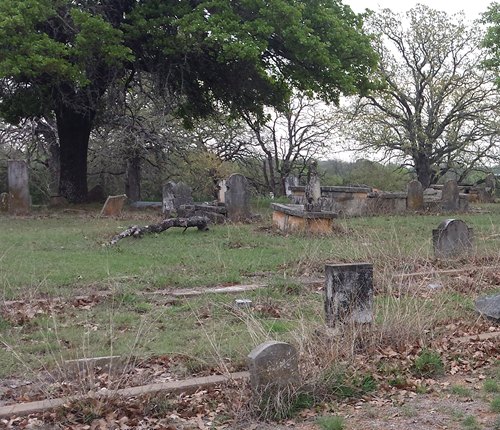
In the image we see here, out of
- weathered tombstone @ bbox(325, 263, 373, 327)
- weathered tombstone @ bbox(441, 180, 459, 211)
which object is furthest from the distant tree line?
weathered tombstone @ bbox(325, 263, 373, 327)

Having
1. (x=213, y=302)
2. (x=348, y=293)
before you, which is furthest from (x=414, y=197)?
(x=348, y=293)

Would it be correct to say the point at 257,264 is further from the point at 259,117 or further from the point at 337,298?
the point at 259,117

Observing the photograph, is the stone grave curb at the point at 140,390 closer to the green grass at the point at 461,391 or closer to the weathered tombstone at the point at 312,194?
Result: the green grass at the point at 461,391

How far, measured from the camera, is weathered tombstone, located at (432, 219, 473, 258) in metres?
12.4

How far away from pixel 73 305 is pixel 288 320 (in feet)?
9.35

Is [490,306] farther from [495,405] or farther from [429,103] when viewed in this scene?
[429,103]

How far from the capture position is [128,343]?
691 centimetres

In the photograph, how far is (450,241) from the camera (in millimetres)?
12469

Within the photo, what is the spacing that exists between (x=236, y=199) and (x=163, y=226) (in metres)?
4.00

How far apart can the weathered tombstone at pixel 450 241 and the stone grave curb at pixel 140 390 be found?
7.40 metres

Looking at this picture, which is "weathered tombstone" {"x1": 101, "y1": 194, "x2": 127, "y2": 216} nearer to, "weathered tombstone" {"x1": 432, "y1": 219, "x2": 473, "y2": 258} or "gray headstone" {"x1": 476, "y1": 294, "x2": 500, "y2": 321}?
"weathered tombstone" {"x1": 432, "y1": 219, "x2": 473, "y2": 258}

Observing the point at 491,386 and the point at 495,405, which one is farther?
the point at 491,386

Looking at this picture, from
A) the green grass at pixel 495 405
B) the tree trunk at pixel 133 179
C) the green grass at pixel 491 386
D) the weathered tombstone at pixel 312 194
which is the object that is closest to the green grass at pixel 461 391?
the green grass at pixel 491 386

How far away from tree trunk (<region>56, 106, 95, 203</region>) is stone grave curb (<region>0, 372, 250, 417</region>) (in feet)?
64.9
